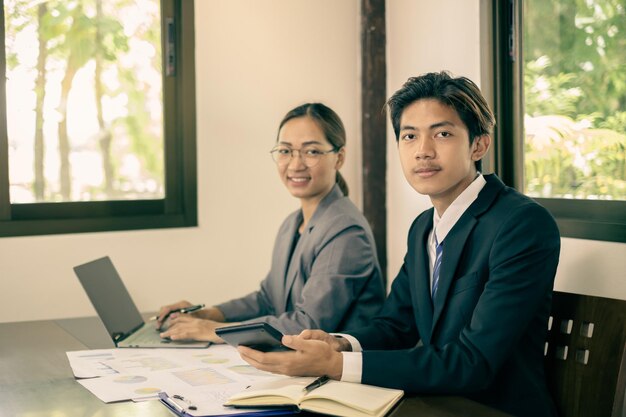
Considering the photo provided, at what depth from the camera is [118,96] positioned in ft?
9.61

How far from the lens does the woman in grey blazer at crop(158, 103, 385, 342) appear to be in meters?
2.02

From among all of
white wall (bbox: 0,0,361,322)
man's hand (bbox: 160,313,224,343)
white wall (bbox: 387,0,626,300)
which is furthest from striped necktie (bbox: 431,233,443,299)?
white wall (bbox: 0,0,361,322)

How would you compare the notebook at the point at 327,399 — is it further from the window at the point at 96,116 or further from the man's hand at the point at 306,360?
the window at the point at 96,116

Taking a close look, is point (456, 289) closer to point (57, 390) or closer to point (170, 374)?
point (170, 374)

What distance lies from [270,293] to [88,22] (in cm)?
130

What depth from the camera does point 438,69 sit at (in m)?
2.75

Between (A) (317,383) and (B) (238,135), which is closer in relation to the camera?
(A) (317,383)

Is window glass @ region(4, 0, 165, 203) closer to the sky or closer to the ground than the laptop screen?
closer to the sky

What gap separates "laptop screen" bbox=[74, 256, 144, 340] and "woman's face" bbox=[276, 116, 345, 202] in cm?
60

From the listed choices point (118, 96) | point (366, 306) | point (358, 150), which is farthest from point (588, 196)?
point (118, 96)

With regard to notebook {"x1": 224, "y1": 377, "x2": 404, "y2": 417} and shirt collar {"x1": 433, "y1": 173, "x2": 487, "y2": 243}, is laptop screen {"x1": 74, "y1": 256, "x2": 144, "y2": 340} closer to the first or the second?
notebook {"x1": 224, "y1": 377, "x2": 404, "y2": 417}

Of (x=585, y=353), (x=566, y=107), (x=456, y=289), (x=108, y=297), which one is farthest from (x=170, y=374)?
(x=566, y=107)

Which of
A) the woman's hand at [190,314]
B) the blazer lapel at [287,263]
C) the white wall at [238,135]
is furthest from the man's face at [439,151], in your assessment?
the white wall at [238,135]

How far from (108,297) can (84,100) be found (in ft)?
3.42
